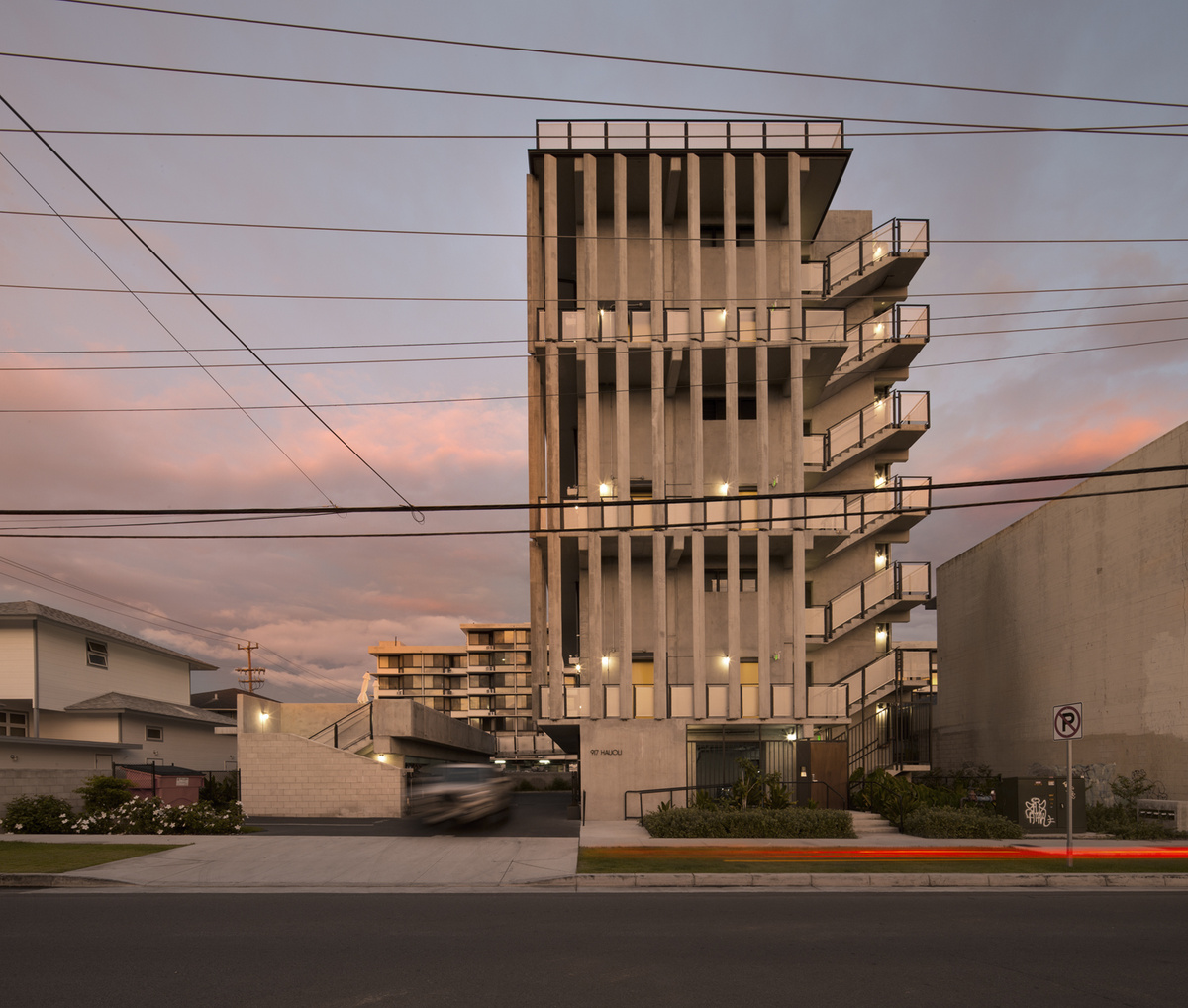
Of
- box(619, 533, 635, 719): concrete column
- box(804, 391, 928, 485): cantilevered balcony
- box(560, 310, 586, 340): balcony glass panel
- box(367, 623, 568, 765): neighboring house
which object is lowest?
box(367, 623, 568, 765): neighboring house

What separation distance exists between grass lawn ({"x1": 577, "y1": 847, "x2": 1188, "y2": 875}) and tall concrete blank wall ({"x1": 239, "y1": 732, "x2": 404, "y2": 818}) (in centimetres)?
1214

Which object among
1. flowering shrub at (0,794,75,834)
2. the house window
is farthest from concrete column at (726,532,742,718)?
the house window

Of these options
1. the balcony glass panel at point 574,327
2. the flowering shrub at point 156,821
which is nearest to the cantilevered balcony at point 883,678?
the balcony glass panel at point 574,327

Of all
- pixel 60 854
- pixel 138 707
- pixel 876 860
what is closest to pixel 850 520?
pixel 876 860

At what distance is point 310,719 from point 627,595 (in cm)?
1569

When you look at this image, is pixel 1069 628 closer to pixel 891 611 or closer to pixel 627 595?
pixel 891 611

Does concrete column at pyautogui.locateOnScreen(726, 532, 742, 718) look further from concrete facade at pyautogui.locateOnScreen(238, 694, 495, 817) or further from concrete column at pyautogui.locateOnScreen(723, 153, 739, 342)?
concrete facade at pyautogui.locateOnScreen(238, 694, 495, 817)

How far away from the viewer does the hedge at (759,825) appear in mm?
19641

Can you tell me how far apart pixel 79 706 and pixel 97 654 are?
308 cm

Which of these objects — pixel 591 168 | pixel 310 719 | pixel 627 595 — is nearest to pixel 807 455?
pixel 627 595

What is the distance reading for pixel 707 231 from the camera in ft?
103

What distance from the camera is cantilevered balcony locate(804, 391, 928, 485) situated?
30.0 m

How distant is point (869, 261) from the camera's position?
30625 millimetres
